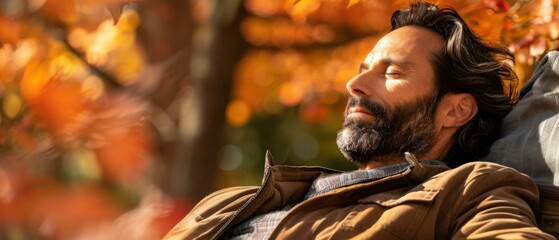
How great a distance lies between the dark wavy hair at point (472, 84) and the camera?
3285 mm

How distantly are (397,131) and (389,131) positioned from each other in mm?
31

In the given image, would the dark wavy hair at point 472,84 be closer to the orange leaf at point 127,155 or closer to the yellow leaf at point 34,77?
the orange leaf at point 127,155

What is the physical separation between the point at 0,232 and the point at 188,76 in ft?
7.55

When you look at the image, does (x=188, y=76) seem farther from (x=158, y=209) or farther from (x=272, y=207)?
(x=272, y=207)

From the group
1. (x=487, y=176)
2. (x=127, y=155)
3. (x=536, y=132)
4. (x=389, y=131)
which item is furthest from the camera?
(x=127, y=155)

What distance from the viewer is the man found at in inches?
113

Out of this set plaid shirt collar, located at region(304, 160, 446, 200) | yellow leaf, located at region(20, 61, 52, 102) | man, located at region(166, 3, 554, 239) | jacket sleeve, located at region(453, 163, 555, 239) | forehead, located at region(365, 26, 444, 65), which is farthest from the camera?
yellow leaf, located at region(20, 61, 52, 102)

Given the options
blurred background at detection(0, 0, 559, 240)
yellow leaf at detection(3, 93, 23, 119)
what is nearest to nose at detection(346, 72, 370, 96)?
blurred background at detection(0, 0, 559, 240)

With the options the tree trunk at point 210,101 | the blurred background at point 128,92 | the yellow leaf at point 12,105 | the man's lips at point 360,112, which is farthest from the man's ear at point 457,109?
the yellow leaf at point 12,105

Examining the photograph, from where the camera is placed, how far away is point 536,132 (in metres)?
3.03

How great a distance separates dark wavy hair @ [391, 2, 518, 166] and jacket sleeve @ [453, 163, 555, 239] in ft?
1.55

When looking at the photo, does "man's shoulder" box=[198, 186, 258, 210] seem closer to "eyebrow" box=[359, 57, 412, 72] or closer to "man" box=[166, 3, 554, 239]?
"man" box=[166, 3, 554, 239]

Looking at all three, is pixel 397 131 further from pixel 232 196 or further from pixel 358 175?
pixel 232 196

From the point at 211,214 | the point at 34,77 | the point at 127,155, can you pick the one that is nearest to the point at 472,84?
the point at 211,214
